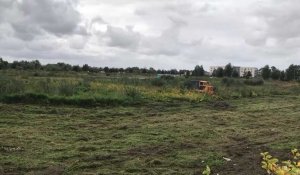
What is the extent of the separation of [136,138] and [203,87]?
64.4 feet

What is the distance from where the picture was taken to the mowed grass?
26.2ft

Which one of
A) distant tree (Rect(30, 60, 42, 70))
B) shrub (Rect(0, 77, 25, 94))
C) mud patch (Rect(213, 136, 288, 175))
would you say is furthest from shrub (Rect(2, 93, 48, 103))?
distant tree (Rect(30, 60, 42, 70))

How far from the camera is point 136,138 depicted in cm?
1102

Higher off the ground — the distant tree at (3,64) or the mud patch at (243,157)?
the distant tree at (3,64)

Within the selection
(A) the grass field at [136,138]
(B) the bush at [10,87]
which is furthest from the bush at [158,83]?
(B) the bush at [10,87]

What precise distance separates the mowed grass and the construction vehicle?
9.66m

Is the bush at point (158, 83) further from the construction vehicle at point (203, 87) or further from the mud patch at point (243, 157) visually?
the mud patch at point (243, 157)

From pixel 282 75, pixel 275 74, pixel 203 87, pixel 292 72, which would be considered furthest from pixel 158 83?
pixel 275 74

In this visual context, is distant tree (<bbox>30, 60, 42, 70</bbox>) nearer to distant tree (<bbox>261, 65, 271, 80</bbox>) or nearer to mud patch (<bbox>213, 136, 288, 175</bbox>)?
distant tree (<bbox>261, 65, 271, 80</bbox>)

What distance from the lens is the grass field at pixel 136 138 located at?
26.3ft

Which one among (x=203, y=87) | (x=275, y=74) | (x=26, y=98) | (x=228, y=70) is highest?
(x=228, y=70)

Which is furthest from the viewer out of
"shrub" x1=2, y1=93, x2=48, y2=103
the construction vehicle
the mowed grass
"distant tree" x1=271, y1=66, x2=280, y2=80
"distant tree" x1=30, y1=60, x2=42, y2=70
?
"distant tree" x1=271, y1=66, x2=280, y2=80

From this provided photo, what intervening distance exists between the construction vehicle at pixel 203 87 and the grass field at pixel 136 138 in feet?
27.3

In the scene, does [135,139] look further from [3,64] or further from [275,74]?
[275,74]
